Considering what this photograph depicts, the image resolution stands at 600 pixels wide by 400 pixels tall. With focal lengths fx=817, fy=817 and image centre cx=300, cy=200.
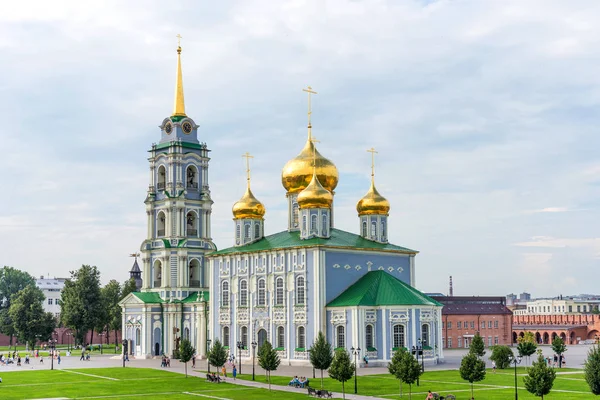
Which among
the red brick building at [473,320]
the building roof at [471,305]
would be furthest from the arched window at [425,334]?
the building roof at [471,305]

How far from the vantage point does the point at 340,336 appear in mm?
56906

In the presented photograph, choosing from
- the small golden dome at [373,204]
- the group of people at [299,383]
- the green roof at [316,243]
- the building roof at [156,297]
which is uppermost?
the small golden dome at [373,204]

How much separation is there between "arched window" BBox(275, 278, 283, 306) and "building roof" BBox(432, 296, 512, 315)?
33350mm

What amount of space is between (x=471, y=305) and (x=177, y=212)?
3876 centimetres

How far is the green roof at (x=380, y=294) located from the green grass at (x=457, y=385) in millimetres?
6716

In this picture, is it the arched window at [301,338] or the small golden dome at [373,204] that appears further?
the small golden dome at [373,204]

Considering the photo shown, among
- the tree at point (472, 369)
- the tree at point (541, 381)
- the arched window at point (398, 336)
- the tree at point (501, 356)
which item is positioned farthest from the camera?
the arched window at point (398, 336)

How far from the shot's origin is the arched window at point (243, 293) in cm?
6425

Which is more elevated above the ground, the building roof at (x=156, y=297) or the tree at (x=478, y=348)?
the building roof at (x=156, y=297)

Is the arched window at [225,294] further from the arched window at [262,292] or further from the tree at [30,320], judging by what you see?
the tree at [30,320]

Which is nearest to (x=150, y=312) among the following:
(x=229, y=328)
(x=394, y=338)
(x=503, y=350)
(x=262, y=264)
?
(x=229, y=328)

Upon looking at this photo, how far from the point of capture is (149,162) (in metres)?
75.7

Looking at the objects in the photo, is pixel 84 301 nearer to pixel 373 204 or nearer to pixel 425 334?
pixel 373 204

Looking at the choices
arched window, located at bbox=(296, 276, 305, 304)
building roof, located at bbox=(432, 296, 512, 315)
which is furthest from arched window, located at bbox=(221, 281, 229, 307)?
building roof, located at bbox=(432, 296, 512, 315)
